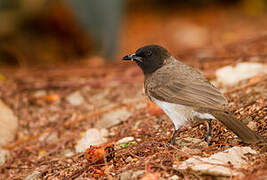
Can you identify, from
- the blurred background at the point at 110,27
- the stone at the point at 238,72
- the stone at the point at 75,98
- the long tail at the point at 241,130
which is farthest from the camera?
the blurred background at the point at 110,27

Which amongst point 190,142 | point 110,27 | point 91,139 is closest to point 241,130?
point 190,142

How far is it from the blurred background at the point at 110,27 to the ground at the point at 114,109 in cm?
14

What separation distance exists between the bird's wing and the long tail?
0.12 meters

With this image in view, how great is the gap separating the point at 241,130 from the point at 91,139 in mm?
1607

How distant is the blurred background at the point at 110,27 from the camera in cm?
689

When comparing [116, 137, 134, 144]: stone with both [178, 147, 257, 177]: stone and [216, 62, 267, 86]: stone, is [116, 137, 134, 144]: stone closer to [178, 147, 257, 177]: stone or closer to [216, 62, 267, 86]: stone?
[178, 147, 257, 177]: stone

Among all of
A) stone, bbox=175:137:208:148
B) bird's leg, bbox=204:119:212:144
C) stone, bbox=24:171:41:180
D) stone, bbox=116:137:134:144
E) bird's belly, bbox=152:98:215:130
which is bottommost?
stone, bbox=24:171:41:180

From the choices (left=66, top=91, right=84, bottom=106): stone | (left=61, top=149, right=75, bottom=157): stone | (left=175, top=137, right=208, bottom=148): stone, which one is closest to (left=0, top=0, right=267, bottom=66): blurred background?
(left=66, top=91, right=84, bottom=106): stone

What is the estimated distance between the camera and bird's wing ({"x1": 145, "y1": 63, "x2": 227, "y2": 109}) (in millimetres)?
3205

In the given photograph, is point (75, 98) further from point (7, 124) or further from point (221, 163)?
point (221, 163)

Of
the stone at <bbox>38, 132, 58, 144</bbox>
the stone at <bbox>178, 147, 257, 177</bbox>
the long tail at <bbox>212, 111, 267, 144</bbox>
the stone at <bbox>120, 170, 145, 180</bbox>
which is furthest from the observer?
the stone at <bbox>38, 132, 58, 144</bbox>

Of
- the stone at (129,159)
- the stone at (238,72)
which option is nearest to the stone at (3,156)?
the stone at (129,159)

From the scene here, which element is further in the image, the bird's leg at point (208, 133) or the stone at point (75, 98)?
the stone at point (75, 98)

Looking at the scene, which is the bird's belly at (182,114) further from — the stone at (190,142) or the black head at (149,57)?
the black head at (149,57)
